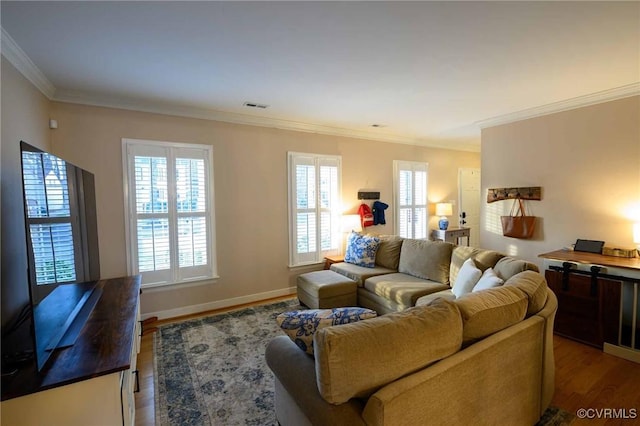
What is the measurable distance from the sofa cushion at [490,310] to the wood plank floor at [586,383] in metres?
0.99

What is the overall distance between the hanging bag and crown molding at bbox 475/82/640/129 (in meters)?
1.16

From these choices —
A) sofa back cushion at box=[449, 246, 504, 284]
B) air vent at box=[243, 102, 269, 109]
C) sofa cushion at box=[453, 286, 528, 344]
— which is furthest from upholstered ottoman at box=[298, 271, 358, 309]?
air vent at box=[243, 102, 269, 109]

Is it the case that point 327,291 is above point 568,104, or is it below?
below

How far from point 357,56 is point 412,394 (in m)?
2.31

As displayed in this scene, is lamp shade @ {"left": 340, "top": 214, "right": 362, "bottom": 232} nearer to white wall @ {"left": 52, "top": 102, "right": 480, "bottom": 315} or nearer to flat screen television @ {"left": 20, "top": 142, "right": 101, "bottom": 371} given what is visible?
white wall @ {"left": 52, "top": 102, "right": 480, "bottom": 315}

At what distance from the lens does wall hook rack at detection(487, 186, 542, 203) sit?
387cm

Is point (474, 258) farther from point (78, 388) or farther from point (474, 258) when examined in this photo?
point (78, 388)

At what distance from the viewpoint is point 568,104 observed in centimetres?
349

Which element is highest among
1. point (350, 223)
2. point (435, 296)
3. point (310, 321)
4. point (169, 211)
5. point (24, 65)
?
point (24, 65)

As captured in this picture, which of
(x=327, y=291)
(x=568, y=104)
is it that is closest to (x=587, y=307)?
(x=568, y=104)

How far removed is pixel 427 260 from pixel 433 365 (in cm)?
223

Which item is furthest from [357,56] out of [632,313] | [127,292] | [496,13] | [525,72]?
[632,313]

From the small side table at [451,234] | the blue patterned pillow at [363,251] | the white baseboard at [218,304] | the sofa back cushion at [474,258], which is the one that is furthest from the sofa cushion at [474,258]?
the small side table at [451,234]

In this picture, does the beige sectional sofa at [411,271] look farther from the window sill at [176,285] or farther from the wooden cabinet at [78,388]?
the wooden cabinet at [78,388]
